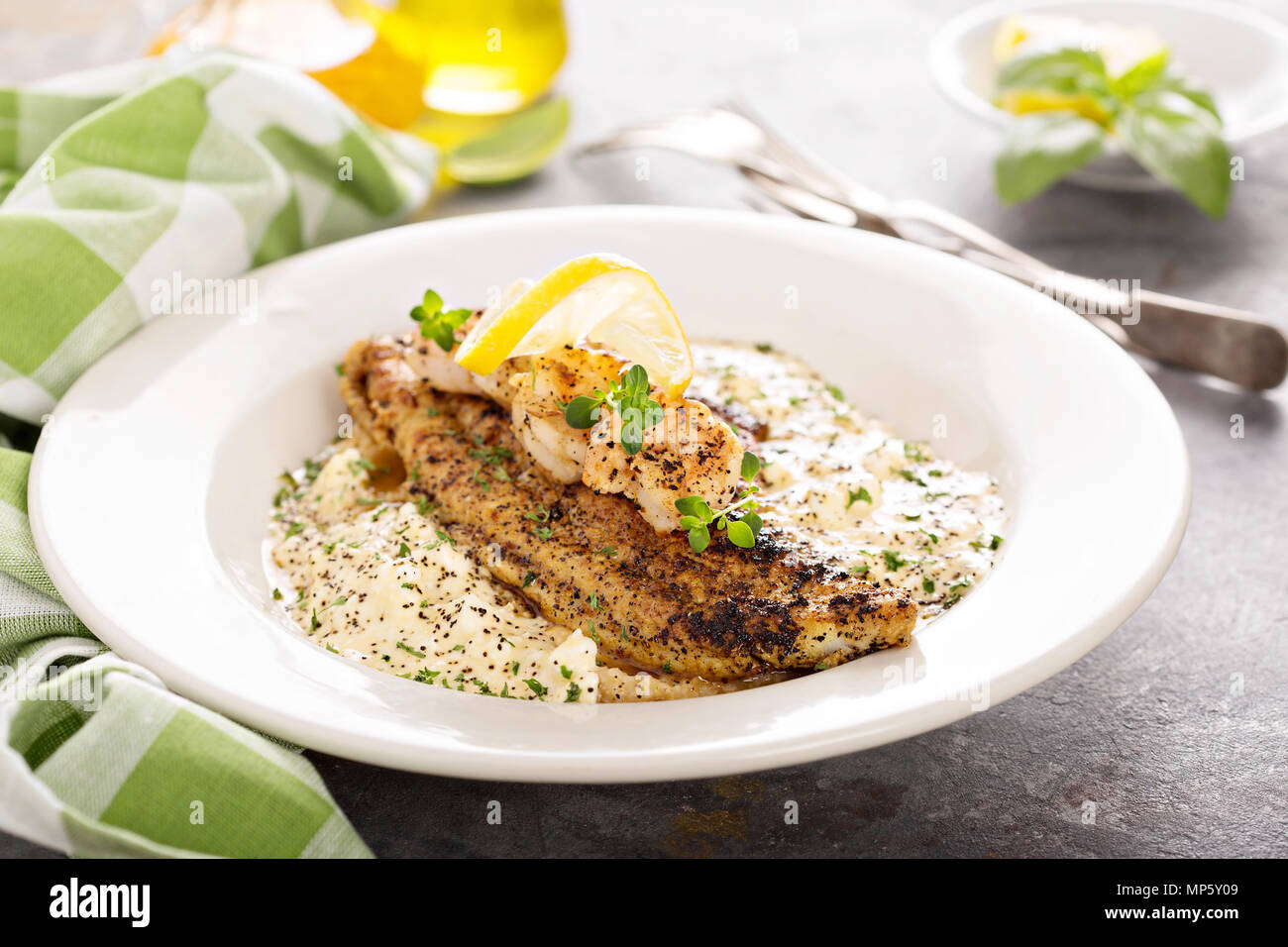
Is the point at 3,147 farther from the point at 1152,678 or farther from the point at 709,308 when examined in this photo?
the point at 1152,678

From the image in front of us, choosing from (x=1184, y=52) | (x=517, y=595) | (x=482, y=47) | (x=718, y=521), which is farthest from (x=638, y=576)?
(x=1184, y=52)

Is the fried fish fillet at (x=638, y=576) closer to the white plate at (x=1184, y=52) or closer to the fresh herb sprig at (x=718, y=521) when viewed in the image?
the fresh herb sprig at (x=718, y=521)

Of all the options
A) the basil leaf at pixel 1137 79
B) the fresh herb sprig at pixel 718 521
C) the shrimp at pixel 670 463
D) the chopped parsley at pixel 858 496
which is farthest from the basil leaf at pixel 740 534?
the basil leaf at pixel 1137 79

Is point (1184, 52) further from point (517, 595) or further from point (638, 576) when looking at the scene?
point (517, 595)

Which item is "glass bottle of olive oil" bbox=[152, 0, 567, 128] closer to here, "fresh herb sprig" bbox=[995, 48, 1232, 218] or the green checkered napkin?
the green checkered napkin

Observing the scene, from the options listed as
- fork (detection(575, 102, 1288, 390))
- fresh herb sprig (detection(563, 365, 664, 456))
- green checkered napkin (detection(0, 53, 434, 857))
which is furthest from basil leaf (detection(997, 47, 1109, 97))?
fresh herb sprig (detection(563, 365, 664, 456))

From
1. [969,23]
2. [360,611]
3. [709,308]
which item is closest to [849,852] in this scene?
[360,611]
